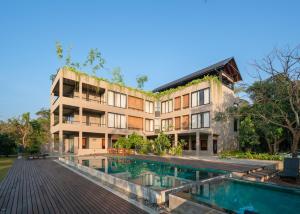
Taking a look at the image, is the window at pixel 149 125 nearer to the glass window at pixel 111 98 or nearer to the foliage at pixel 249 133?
the glass window at pixel 111 98

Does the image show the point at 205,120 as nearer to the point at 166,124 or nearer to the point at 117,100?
the point at 166,124

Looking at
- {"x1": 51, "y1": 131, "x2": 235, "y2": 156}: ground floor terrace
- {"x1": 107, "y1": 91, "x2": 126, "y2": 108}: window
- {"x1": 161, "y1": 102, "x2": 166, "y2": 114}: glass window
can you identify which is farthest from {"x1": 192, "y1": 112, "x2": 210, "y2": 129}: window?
{"x1": 107, "y1": 91, "x2": 126, "y2": 108}: window

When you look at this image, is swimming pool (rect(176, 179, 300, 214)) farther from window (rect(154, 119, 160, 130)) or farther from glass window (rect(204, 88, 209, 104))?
window (rect(154, 119, 160, 130))

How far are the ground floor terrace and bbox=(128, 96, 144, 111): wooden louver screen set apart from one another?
456 centimetres

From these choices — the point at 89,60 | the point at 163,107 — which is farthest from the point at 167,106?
the point at 89,60

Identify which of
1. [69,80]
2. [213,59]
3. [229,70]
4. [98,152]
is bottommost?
[98,152]

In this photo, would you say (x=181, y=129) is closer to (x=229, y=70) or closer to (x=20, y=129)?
(x=229, y=70)

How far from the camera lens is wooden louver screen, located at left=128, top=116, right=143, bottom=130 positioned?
3193 cm

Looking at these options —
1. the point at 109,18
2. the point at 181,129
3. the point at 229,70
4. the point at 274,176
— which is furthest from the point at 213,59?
the point at 274,176

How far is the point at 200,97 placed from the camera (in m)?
27.9

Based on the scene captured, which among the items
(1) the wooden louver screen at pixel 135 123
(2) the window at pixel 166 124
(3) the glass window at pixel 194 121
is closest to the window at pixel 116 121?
(1) the wooden louver screen at pixel 135 123

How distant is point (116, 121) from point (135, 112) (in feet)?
12.0

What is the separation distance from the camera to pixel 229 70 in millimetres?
31297

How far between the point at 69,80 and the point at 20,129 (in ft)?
39.6
